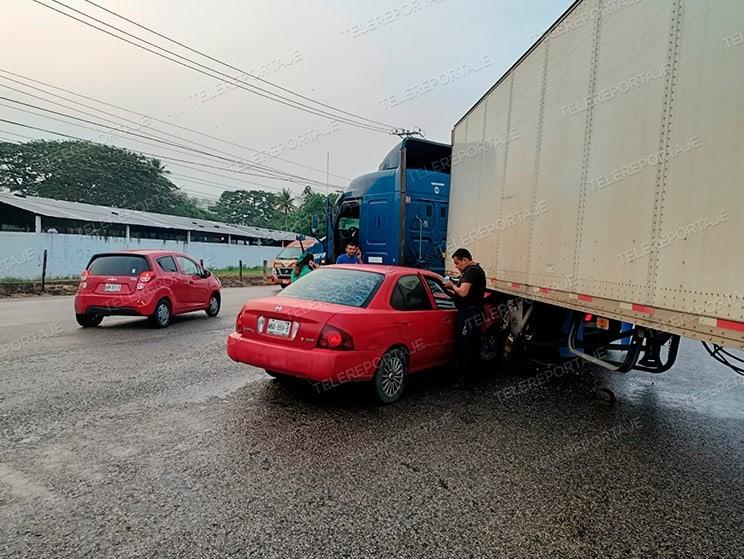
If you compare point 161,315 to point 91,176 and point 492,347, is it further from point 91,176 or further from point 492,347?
point 91,176

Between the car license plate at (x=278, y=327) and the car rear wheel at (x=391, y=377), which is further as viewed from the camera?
the car rear wheel at (x=391, y=377)

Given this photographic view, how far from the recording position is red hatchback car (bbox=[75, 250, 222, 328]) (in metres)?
8.38

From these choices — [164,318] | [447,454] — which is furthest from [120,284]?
[447,454]

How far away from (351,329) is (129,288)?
Answer: 5.87 metres

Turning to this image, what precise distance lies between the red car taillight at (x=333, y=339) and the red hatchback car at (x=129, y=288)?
5.55 meters

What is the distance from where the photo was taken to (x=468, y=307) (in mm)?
5668

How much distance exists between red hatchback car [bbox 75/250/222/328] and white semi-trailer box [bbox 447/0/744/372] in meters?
6.60

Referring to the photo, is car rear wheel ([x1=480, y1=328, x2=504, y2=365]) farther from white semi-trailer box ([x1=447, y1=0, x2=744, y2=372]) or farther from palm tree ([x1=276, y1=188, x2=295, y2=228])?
palm tree ([x1=276, y1=188, x2=295, y2=228])

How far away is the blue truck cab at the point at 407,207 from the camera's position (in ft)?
30.9

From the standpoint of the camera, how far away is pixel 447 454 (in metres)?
3.66

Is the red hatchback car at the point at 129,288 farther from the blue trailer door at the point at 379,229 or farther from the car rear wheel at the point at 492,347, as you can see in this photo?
the car rear wheel at the point at 492,347

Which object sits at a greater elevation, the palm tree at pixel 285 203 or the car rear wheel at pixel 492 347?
the palm tree at pixel 285 203

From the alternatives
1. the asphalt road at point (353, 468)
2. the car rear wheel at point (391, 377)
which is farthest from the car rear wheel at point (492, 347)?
the car rear wheel at point (391, 377)

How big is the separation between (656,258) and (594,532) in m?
1.69
